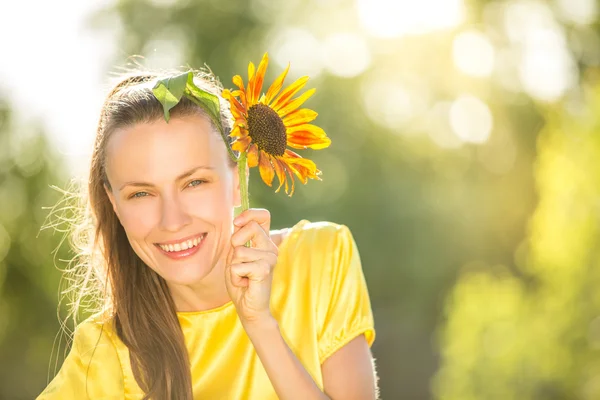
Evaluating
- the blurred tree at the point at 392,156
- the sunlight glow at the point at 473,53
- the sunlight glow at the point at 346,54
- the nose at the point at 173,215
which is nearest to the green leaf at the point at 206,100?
the nose at the point at 173,215

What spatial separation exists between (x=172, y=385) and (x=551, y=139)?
438cm

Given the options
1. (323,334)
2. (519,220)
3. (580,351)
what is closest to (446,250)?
(519,220)

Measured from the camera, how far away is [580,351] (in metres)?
6.34

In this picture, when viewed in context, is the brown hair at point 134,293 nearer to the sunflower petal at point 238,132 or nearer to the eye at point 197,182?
the eye at point 197,182

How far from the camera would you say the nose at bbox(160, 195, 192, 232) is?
233 centimetres

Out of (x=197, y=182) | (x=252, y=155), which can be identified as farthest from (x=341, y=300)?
(x=252, y=155)

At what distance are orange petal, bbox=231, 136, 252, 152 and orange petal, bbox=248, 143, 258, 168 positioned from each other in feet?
0.04

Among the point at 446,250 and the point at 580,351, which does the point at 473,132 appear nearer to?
the point at 446,250

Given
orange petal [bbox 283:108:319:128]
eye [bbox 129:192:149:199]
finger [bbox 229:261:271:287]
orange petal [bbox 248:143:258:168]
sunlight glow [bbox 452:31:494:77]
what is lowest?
finger [bbox 229:261:271:287]

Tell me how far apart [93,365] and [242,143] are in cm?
124

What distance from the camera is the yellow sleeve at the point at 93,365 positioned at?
9.29 ft

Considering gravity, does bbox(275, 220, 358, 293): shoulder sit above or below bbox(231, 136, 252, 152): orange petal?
below

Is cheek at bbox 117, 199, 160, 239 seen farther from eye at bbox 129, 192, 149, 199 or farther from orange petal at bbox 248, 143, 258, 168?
orange petal at bbox 248, 143, 258, 168

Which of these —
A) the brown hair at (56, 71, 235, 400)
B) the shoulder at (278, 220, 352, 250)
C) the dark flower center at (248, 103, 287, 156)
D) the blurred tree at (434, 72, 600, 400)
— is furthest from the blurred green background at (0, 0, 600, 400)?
the dark flower center at (248, 103, 287, 156)
